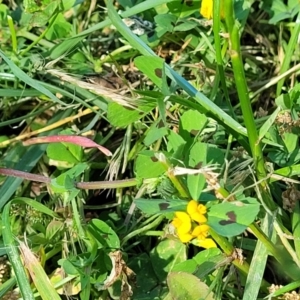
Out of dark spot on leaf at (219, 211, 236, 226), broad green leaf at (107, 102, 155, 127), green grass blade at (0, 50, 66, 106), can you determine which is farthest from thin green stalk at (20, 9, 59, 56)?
dark spot on leaf at (219, 211, 236, 226)

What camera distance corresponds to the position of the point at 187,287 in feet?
3.53

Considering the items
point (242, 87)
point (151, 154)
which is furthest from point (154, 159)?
point (242, 87)

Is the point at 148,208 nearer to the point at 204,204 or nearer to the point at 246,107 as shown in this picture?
the point at 204,204

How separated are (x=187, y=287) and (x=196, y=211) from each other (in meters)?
0.18

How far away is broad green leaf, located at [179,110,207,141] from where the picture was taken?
112 centimetres

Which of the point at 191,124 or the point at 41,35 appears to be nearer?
the point at 191,124

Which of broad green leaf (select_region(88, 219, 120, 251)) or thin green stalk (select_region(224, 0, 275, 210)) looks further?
broad green leaf (select_region(88, 219, 120, 251))

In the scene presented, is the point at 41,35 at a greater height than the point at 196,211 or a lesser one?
greater

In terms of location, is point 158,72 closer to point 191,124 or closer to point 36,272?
point 191,124

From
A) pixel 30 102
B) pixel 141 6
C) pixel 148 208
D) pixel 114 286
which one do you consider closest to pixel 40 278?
pixel 114 286

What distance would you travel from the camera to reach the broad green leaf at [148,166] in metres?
1.09

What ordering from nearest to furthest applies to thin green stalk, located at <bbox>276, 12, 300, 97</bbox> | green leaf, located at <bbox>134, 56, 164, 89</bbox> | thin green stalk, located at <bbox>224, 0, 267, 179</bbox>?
thin green stalk, located at <bbox>224, 0, 267, 179</bbox>
green leaf, located at <bbox>134, 56, 164, 89</bbox>
thin green stalk, located at <bbox>276, 12, 300, 97</bbox>

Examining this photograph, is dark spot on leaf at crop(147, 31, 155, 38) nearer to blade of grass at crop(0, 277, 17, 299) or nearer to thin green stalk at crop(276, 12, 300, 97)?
thin green stalk at crop(276, 12, 300, 97)

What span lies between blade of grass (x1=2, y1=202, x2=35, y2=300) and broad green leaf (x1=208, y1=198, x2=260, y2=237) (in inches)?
15.3
